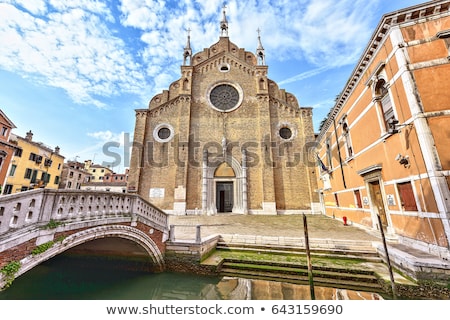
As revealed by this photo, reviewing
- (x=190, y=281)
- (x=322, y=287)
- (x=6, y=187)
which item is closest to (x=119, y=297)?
(x=190, y=281)

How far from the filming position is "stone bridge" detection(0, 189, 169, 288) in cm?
309

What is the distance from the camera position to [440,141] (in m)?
5.12

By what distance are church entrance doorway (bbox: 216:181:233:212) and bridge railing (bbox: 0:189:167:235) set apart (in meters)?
11.3

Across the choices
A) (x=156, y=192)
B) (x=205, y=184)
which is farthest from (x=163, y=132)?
(x=205, y=184)

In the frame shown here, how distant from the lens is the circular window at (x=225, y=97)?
1864cm

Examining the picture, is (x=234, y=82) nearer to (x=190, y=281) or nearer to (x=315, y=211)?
(x=315, y=211)

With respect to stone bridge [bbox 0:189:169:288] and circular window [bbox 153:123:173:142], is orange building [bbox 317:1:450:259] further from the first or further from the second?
circular window [bbox 153:123:173:142]

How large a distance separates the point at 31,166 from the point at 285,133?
2622 centimetres

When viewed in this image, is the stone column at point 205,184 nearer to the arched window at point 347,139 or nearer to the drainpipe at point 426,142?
the arched window at point 347,139

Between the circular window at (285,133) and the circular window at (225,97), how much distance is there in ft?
16.2

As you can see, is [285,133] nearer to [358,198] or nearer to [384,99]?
[358,198]

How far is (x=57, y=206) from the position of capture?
3.82 metres

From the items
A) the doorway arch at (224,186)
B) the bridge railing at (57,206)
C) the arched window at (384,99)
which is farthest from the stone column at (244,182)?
the bridge railing at (57,206)

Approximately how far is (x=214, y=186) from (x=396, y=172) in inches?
488
